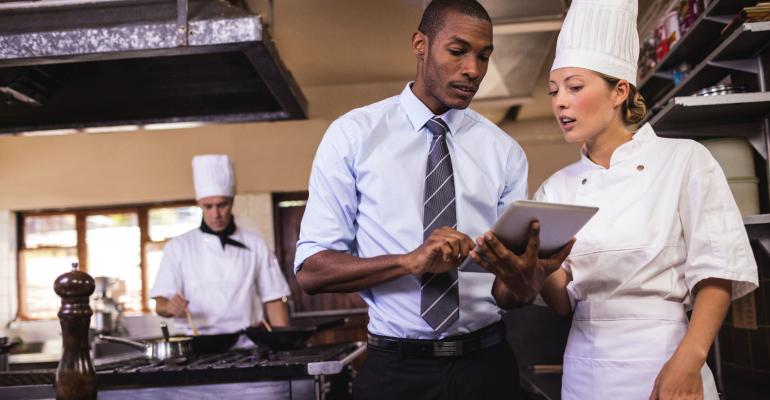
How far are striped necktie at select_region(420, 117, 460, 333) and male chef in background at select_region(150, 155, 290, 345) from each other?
7.58 feet

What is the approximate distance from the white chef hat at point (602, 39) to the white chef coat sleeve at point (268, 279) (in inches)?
100

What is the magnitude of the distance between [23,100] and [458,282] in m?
2.19

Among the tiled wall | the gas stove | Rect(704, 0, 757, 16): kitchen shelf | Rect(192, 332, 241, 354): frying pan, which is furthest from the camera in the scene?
the tiled wall

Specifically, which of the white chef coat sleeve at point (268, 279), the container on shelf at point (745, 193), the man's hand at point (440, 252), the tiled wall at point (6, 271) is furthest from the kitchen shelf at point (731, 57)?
the tiled wall at point (6, 271)

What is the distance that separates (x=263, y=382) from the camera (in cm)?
246

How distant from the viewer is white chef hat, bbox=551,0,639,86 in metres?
1.75

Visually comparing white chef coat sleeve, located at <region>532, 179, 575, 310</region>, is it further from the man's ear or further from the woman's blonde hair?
the man's ear

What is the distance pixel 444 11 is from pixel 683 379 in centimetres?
99

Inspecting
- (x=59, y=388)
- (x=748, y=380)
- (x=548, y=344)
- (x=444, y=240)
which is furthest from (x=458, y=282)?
(x=748, y=380)

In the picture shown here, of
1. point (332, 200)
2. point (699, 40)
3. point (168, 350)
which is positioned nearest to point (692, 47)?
point (699, 40)

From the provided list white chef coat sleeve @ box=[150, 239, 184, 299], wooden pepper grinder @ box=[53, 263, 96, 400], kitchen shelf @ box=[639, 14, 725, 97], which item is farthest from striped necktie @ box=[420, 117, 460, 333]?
white chef coat sleeve @ box=[150, 239, 184, 299]

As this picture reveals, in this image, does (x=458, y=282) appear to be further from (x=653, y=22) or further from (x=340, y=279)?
(x=653, y=22)

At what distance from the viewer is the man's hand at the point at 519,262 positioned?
58.7 inches

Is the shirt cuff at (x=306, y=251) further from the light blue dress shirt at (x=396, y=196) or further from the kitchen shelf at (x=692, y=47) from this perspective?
the kitchen shelf at (x=692, y=47)
